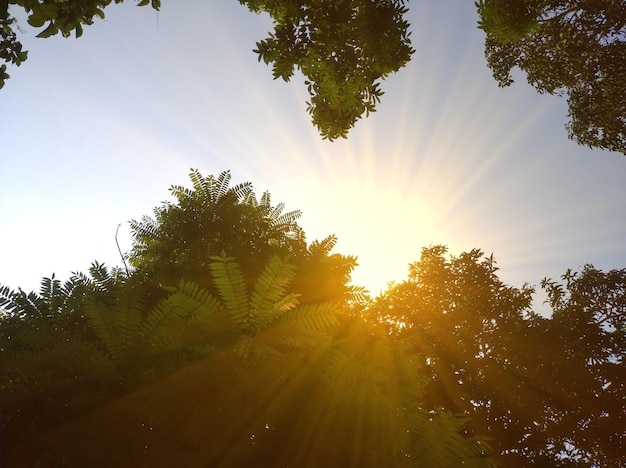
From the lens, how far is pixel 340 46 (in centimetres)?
518

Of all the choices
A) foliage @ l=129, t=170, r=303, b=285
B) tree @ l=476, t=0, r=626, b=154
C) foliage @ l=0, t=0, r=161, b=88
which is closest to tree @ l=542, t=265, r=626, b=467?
tree @ l=476, t=0, r=626, b=154

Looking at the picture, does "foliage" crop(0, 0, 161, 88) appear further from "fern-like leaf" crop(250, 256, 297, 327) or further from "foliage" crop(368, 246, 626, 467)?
"foliage" crop(368, 246, 626, 467)

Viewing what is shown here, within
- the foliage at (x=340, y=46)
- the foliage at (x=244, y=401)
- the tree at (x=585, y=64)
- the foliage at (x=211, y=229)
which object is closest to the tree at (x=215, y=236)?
the foliage at (x=211, y=229)

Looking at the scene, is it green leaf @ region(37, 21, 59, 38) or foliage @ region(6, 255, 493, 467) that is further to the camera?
green leaf @ region(37, 21, 59, 38)

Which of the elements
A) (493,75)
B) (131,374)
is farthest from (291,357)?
(493,75)

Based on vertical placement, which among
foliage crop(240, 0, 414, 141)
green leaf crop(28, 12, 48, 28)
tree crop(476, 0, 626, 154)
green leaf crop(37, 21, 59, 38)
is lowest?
green leaf crop(28, 12, 48, 28)

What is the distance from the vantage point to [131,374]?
1945 millimetres

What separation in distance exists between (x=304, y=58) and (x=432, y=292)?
7.87 meters

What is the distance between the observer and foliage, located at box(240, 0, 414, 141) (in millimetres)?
5023

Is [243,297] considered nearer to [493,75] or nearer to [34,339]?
[34,339]

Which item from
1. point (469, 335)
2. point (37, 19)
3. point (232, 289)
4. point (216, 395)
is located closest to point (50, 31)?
point (37, 19)

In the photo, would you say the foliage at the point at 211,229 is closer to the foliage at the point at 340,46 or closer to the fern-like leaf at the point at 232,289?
the foliage at the point at 340,46

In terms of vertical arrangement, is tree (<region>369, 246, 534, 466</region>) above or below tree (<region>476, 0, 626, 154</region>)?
below

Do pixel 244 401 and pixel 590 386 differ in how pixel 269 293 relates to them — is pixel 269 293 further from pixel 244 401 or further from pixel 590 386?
pixel 590 386
